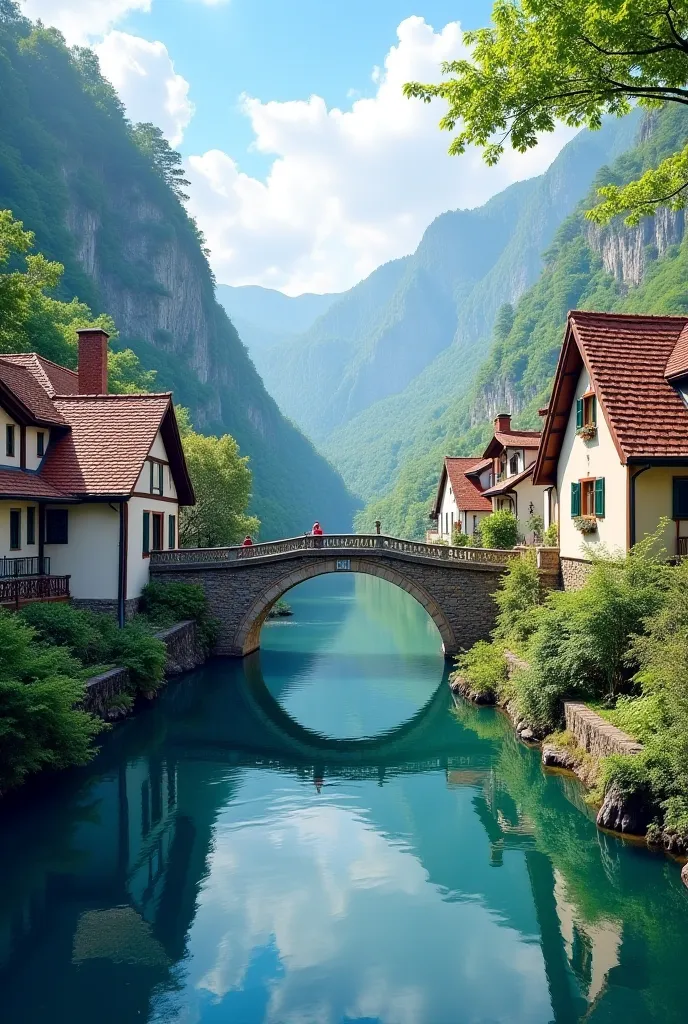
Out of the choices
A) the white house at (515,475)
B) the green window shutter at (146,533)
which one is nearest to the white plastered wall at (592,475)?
the white house at (515,475)

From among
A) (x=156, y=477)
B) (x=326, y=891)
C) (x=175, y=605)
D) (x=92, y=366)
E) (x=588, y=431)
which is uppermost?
(x=92, y=366)

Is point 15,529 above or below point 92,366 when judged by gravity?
below

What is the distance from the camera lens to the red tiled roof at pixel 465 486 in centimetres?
4684

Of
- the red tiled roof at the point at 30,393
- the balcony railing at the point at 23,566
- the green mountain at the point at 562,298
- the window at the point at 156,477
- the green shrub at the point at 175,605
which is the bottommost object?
the green shrub at the point at 175,605

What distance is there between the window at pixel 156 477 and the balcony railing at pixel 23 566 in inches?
190

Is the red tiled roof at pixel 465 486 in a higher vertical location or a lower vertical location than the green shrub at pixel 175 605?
higher

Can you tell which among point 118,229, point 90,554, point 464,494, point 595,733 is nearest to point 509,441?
point 464,494

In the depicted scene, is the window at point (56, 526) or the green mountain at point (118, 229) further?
the green mountain at point (118, 229)

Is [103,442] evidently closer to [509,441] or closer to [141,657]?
[141,657]

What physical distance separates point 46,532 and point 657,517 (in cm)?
1907

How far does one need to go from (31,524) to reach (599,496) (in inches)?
696

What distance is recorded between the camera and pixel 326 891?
43.1ft

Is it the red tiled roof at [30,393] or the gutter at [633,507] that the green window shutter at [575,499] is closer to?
the gutter at [633,507]

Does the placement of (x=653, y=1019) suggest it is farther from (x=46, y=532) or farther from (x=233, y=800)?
(x=46, y=532)
